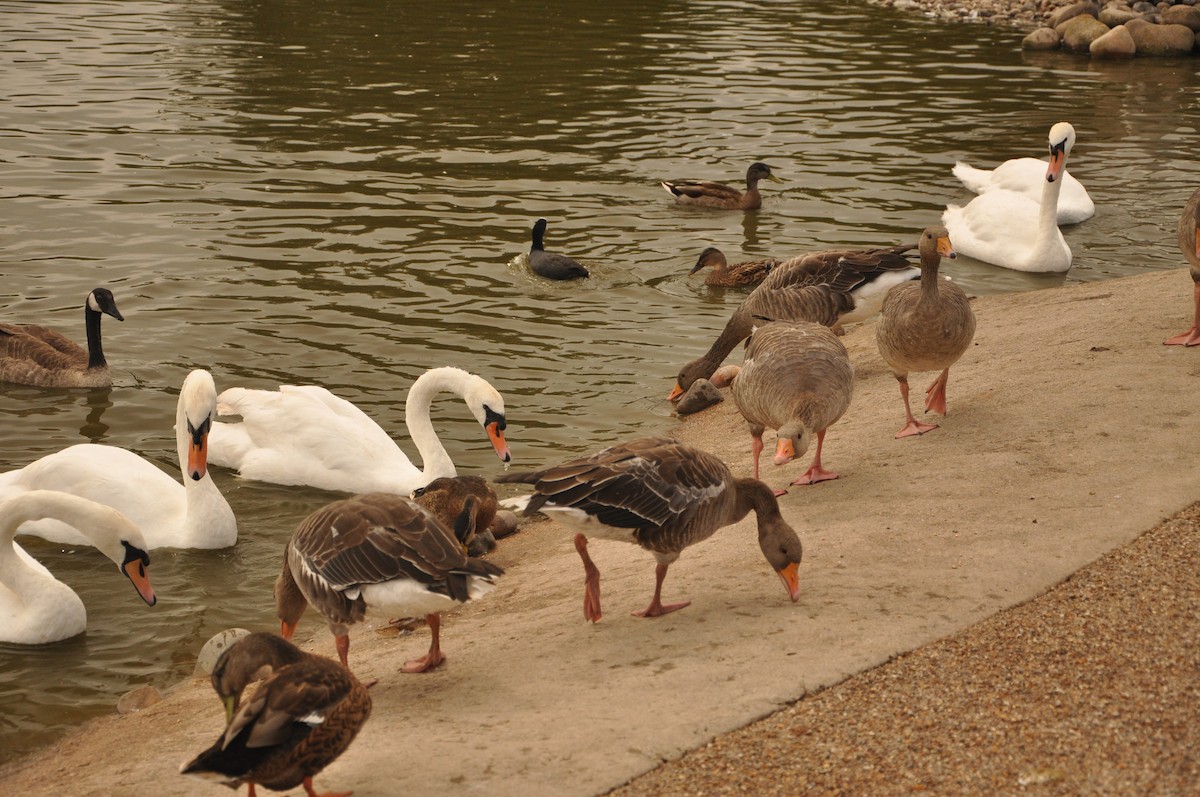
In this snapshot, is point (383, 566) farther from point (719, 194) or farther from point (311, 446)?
point (719, 194)

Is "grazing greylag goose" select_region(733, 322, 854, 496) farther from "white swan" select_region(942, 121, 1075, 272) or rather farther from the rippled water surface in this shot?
"white swan" select_region(942, 121, 1075, 272)

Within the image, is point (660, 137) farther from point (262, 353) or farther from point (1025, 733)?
point (1025, 733)

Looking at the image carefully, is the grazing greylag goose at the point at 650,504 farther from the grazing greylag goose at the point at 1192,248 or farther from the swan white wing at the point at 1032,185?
the swan white wing at the point at 1032,185

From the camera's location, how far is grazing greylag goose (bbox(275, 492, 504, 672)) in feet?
19.9

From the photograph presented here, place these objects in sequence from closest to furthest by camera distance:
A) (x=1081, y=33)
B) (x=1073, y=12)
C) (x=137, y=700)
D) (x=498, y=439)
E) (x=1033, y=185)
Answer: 1. (x=137, y=700)
2. (x=498, y=439)
3. (x=1033, y=185)
4. (x=1081, y=33)
5. (x=1073, y=12)

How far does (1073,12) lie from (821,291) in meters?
23.5

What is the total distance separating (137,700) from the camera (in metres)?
7.38

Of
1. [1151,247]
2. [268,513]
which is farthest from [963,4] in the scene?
[268,513]

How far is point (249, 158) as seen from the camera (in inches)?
768

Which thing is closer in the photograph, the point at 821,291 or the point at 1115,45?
the point at 821,291

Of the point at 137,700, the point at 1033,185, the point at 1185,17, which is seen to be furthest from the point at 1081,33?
the point at 137,700

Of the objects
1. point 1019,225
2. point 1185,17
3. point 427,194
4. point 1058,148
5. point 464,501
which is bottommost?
point 464,501

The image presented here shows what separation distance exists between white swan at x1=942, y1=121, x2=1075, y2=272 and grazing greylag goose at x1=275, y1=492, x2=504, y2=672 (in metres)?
10.9

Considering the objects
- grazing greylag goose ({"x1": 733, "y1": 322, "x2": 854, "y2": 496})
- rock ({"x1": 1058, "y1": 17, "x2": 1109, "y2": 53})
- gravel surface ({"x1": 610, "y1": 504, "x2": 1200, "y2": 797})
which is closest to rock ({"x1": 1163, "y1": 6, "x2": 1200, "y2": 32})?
rock ({"x1": 1058, "y1": 17, "x2": 1109, "y2": 53})
